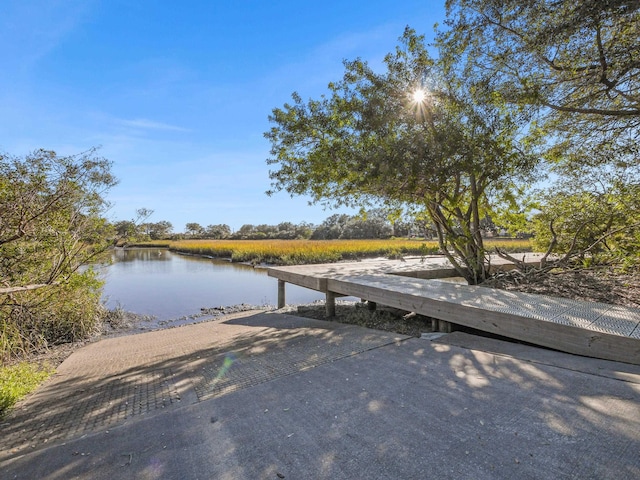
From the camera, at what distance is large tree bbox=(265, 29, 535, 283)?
15.1 ft

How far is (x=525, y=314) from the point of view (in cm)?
318

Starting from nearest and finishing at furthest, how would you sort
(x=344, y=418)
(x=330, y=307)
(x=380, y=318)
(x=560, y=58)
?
(x=344, y=418) < (x=560, y=58) < (x=380, y=318) < (x=330, y=307)

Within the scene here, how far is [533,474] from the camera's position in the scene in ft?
4.96

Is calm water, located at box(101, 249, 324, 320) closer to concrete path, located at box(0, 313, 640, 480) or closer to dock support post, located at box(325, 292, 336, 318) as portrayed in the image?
dock support post, located at box(325, 292, 336, 318)

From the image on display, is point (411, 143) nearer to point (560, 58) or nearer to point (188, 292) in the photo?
point (560, 58)

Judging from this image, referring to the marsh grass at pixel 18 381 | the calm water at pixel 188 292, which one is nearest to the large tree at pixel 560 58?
the marsh grass at pixel 18 381

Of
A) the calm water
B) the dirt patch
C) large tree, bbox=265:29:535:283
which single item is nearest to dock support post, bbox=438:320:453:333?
the dirt patch

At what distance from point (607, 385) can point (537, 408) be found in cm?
66

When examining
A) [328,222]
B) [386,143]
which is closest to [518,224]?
[386,143]

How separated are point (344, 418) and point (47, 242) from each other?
4.40 m

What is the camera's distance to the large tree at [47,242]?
3400 mm

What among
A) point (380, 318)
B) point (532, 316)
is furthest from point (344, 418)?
point (380, 318)

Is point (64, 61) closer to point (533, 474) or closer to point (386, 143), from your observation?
point (386, 143)

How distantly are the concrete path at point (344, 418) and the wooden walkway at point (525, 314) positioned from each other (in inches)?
5.1
